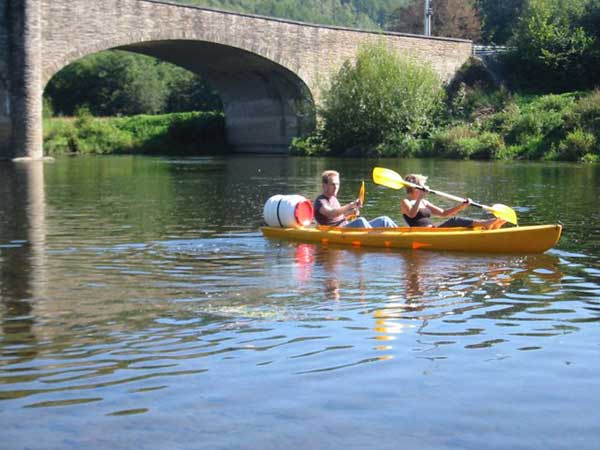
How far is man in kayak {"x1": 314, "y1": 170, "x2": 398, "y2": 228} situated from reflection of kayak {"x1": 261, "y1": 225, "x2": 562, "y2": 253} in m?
0.27

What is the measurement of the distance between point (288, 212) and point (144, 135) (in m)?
34.8

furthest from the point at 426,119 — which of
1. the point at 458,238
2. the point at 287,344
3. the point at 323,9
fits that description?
the point at 323,9

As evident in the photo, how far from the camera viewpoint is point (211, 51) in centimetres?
3591

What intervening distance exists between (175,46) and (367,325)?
3022 cm

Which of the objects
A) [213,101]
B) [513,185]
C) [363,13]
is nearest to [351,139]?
[513,185]

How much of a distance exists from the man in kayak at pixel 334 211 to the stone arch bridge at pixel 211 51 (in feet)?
70.5

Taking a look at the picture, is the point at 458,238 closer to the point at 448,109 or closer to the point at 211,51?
the point at 211,51

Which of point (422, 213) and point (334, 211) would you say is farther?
point (334, 211)

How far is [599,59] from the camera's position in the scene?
39.6 metres

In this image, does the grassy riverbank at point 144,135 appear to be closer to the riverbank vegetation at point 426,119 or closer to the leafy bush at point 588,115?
the riverbank vegetation at point 426,119

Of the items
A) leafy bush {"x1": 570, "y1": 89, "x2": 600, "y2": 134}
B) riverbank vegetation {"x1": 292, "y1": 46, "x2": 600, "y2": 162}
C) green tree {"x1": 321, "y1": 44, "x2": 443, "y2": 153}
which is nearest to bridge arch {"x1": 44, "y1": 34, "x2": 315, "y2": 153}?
riverbank vegetation {"x1": 292, "y1": 46, "x2": 600, "y2": 162}

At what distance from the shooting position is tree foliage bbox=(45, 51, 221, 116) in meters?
58.6

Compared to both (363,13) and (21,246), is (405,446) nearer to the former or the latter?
(21,246)

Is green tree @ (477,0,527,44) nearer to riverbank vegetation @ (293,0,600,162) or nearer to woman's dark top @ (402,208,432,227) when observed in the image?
riverbank vegetation @ (293,0,600,162)
